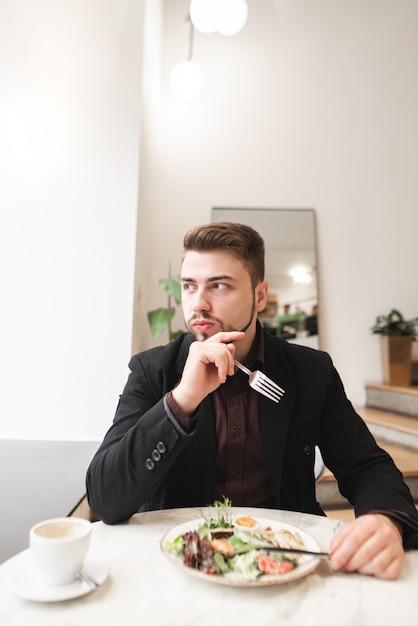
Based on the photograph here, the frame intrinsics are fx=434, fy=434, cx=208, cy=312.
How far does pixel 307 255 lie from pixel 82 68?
2395 mm

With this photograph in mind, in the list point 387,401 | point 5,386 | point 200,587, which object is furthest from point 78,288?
point 387,401

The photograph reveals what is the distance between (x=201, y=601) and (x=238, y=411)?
0.63 metres

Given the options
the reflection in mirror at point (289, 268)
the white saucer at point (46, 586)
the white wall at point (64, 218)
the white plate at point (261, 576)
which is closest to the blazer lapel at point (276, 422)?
the white plate at point (261, 576)

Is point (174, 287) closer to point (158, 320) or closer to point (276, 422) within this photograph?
point (158, 320)

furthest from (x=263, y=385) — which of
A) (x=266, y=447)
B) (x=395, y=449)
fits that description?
(x=395, y=449)

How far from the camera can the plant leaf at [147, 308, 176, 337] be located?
280cm

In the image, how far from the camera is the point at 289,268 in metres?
3.88

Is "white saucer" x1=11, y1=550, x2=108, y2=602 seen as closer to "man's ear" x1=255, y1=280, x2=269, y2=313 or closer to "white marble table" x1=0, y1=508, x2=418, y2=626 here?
"white marble table" x1=0, y1=508, x2=418, y2=626

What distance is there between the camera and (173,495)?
116 cm

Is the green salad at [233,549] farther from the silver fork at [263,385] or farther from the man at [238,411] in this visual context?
the silver fork at [263,385]

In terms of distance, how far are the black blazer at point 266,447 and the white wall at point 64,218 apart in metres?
1.01

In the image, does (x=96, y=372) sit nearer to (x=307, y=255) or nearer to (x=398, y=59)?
(x=307, y=255)

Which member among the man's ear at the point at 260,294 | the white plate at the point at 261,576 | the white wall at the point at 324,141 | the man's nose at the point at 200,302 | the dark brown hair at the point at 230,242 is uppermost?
the white wall at the point at 324,141

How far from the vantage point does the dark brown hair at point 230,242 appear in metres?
1.23
